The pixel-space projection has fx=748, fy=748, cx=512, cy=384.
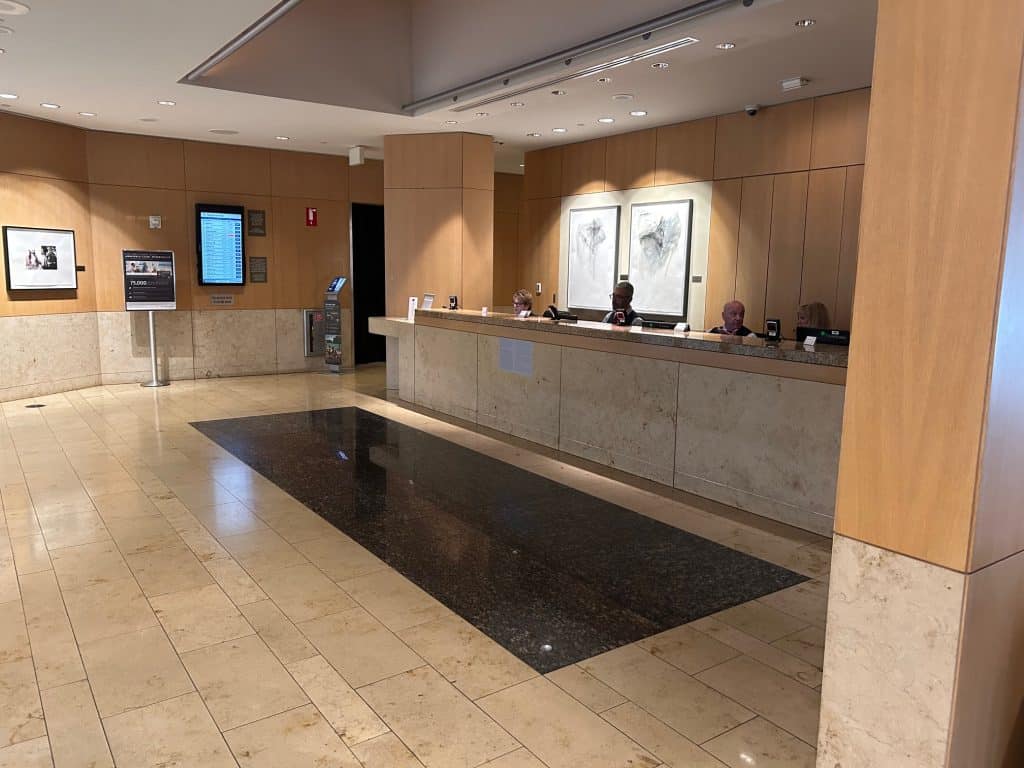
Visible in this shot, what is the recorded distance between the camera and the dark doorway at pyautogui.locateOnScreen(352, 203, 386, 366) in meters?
12.3

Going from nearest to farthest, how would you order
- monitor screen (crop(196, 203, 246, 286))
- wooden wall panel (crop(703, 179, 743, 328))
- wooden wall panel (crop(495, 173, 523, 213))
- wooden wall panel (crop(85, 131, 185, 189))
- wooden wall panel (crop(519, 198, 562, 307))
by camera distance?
1. wooden wall panel (crop(703, 179, 743, 328))
2. wooden wall panel (crop(85, 131, 185, 189))
3. wooden wall panel (crop(519, 198, 562, 307))
4. monitor screen (crop(196, 203, 246, 286))
5. wooden wall panel (crop(495, 173, 523, 213))

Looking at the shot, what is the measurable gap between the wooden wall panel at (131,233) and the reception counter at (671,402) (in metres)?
4.60

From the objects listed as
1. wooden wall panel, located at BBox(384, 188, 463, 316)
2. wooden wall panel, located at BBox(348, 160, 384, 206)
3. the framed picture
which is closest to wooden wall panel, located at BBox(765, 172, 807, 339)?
wooden wall panel, located at BBox(384, 188, 463, 316)

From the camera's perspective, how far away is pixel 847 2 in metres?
4.64

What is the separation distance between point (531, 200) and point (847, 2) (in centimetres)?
659

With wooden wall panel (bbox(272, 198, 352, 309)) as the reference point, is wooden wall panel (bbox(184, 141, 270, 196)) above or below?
above

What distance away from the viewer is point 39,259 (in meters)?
9.18

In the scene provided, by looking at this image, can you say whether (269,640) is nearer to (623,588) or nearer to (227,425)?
(623,588)

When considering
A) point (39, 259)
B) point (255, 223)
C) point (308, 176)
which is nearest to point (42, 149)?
point (39, 259)

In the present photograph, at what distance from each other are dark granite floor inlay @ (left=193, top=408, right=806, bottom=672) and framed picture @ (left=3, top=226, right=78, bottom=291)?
13.3ft

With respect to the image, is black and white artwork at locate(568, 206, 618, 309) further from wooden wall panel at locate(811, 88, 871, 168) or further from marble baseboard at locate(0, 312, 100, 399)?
marble baseboard at locate(0, 312, 100, 399)

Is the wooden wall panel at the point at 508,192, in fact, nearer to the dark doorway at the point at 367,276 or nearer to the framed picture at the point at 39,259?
the dark doorway at the point at 367,276

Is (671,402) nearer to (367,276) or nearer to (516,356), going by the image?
(516,356)

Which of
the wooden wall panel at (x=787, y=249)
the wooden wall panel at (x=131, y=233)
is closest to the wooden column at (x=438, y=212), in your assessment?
the wooden wall panel at (x=131, y=233)
